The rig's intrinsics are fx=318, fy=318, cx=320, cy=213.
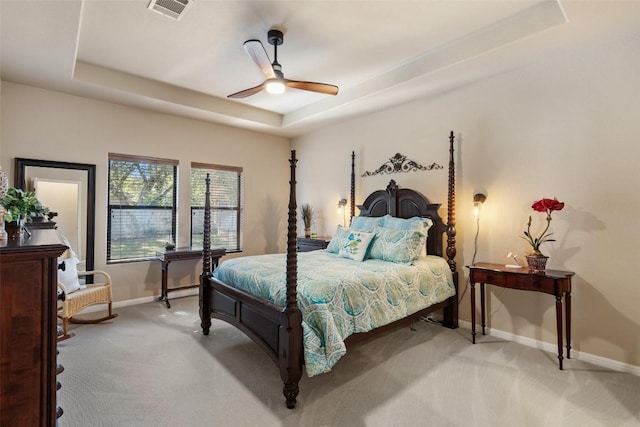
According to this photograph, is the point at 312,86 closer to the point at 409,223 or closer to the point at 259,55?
the point at 259,55

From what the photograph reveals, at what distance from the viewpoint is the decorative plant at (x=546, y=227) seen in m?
2.91

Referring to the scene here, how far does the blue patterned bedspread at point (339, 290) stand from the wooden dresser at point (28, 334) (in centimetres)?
138

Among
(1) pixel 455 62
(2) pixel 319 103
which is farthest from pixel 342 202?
(1) pixel 455 62

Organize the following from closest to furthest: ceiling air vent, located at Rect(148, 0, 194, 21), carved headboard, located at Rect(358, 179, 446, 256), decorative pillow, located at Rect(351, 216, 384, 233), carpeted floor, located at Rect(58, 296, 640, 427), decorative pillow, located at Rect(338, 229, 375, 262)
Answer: carpeted floor, located at Rect(58, 296, 640, 427), ceiling air vent, located at Rect(148, 0, 194, 21), decorative pillow, located at Rect(338, 229, 375, 262), carved headboard, located at Rect(358, 179, 446, 256), decorative pillow, located at Rect(351, 216, 384, 233)

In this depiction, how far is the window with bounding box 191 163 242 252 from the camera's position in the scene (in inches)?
209

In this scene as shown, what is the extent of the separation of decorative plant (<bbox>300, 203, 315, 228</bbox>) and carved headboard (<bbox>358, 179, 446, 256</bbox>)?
45.9 inches

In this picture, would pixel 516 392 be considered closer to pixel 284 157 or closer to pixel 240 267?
pixel 240 267

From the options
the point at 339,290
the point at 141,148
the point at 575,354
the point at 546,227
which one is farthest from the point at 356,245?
the point at 141,148

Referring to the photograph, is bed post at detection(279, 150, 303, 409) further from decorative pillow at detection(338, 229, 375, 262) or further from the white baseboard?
the white baseboard

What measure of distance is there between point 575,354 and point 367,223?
2.51 metres

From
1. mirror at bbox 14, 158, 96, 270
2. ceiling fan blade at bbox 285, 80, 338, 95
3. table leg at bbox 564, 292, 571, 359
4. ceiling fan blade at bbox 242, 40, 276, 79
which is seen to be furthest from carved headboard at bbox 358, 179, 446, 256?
mirror at bbox 14, 158, 96, 270

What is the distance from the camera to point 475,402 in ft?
7.49

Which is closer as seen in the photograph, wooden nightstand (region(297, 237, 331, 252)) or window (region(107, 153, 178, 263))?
window (region(107, 153, 178, 263))

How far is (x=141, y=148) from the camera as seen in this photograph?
15.4 ft
